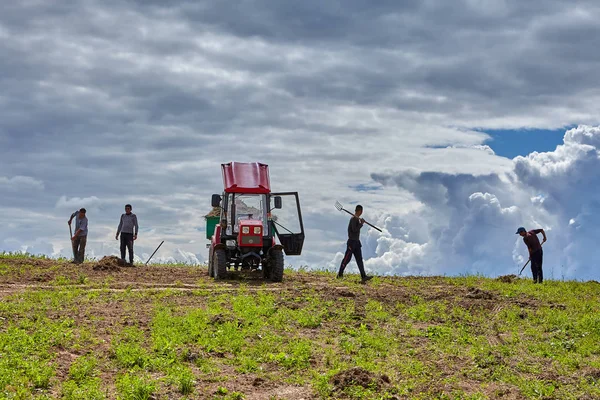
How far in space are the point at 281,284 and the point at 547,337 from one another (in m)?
9.79

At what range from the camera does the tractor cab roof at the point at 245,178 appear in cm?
2272

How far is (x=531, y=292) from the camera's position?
778 inches

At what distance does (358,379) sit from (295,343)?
248cm

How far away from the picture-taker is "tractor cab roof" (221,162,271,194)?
74.5 feet

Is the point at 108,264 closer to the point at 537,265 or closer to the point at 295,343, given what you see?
the point at 537,265

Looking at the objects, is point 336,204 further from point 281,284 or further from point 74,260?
point 74,260

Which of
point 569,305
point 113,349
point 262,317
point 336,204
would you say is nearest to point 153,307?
point 262,317

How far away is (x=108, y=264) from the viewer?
2575 centimetres

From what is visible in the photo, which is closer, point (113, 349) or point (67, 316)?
point (113, 349)

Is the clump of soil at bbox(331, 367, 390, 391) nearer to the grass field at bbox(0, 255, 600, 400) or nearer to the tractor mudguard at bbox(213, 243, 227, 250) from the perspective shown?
the grass field at bbox(0, 255, 600, 400)

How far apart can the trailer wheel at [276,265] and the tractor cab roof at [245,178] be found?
197cm

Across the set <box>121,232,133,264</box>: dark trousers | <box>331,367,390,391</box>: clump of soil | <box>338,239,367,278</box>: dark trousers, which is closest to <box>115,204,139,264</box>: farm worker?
<box>121,232,133,264</box>: dark trousers

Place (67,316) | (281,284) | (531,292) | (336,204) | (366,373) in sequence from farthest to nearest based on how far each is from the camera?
(336,204) < (281,284) < (531,292) < (67,316) < (366,373)

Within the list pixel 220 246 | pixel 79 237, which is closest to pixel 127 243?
pixel 79 237
